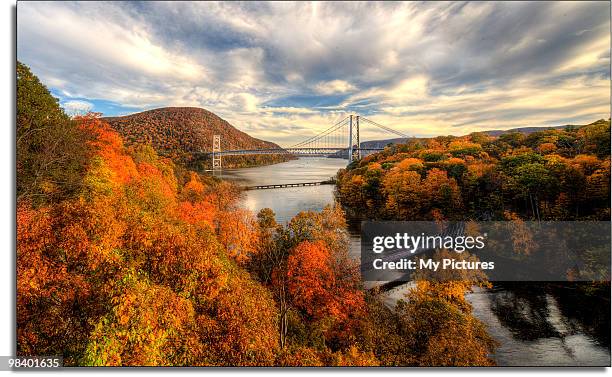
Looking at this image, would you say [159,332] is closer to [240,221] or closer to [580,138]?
[240,221]

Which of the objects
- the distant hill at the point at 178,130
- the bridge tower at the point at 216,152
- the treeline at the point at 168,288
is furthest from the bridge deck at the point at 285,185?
the treeline at the point at 168,288

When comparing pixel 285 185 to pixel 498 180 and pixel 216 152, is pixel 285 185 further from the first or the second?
pixel 498 180

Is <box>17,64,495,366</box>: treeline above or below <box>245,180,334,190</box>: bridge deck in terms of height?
below

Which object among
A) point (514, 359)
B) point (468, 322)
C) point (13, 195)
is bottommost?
point (514, 359)

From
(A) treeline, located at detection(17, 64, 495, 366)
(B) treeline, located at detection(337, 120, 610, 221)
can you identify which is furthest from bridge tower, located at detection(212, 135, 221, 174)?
(A) treeline, located at detection(17, 64, 495, 366)

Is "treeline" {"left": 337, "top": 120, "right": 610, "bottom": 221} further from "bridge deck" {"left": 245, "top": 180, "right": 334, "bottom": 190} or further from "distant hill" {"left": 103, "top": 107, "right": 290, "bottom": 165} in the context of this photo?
"distant hill" {"left": 103, "top": 107, "right": 290, "bottom": 165}

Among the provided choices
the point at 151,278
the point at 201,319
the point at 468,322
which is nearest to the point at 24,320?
the point at 151,278

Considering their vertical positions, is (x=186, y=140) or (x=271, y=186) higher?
(x=186, y=140)
